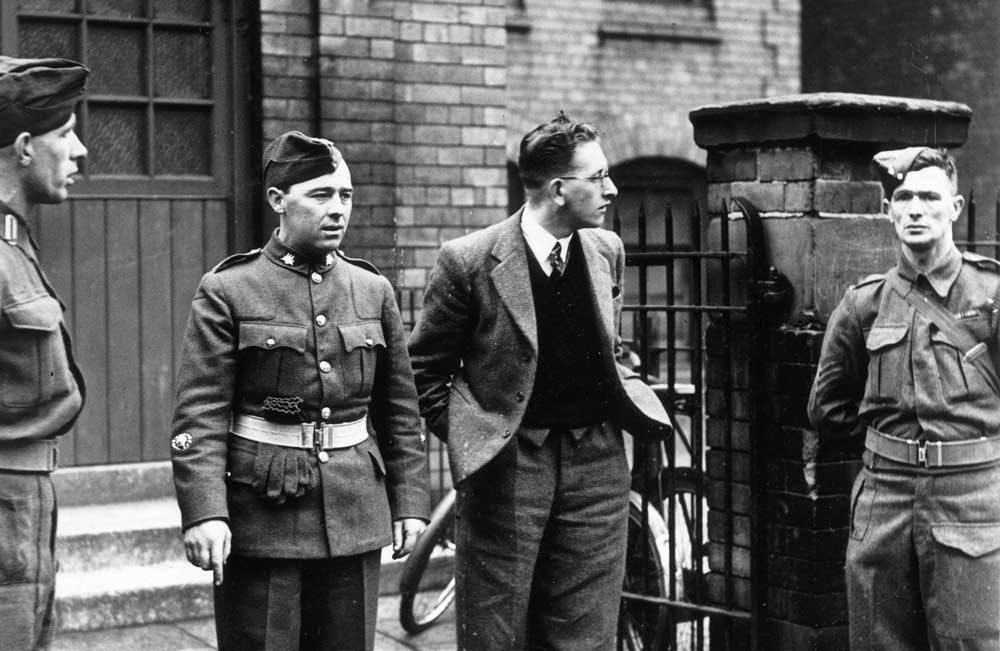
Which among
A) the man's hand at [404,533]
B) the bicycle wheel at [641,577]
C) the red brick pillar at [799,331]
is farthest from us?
the bicycle wheel at [641,577]

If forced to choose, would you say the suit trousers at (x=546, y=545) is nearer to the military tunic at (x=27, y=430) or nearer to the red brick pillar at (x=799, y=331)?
the red brick pillar at (x=799, y=331)

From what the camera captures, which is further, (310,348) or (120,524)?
(120,524)

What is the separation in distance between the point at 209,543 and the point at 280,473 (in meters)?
0.26

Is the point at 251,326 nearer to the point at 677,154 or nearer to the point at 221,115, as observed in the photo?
the point at 221,115

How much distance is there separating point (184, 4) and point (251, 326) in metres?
4.14

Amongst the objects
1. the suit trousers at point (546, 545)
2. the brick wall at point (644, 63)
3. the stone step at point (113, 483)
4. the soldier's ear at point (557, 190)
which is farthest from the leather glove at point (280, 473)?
the brick wall at point (644, 63)

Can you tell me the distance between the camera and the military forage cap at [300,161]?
153 inches

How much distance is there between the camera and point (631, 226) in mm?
11664

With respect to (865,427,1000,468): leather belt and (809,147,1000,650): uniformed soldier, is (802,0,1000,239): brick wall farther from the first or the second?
(865,427,1000,468): leather belt

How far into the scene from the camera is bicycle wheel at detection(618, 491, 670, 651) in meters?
5.62

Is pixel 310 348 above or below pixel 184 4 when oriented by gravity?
below

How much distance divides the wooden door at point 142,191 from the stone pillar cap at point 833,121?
3.04 m

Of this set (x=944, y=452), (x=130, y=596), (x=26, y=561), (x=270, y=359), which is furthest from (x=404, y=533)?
(x=130, y=596)

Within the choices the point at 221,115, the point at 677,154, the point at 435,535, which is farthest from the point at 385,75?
A: the point at 677,154
